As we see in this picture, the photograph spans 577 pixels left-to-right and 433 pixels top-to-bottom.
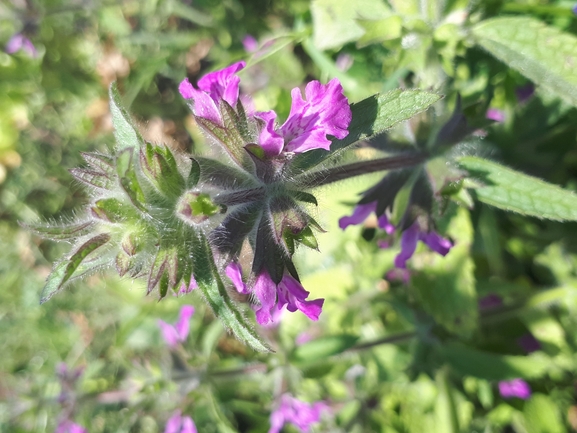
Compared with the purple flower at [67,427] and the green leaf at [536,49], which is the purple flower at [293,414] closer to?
the purple flower at [67,427]

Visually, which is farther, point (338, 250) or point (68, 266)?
point (338, 250)

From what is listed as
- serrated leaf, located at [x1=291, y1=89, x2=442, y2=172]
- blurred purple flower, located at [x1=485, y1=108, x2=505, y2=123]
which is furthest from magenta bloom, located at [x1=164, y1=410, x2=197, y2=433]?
blurred purple flower, located at [x1=485, y1=108, x2=505, y2=123]

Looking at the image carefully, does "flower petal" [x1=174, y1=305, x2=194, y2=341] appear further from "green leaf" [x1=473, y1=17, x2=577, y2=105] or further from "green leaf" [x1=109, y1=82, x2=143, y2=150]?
"green leaf" [x1=473, y1=17, x2=577, y2=105]

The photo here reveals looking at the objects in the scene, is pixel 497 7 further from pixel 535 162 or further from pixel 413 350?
pixel 413 350

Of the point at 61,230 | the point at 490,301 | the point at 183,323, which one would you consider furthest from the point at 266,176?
the point at 490,301

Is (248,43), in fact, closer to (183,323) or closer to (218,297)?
(183,323)

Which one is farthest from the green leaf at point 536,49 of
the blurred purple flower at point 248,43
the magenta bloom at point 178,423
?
the magenta bloom at point 178,423
